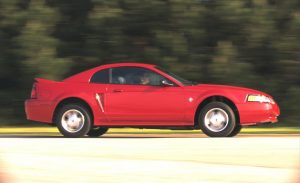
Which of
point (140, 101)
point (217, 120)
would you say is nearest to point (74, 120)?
point (140, 101)

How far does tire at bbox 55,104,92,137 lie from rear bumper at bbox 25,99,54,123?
228 millimetres

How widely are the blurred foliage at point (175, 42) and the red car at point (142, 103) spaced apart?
5.70 meters

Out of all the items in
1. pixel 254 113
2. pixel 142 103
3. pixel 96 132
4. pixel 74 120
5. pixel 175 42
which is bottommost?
pixel 96 132
